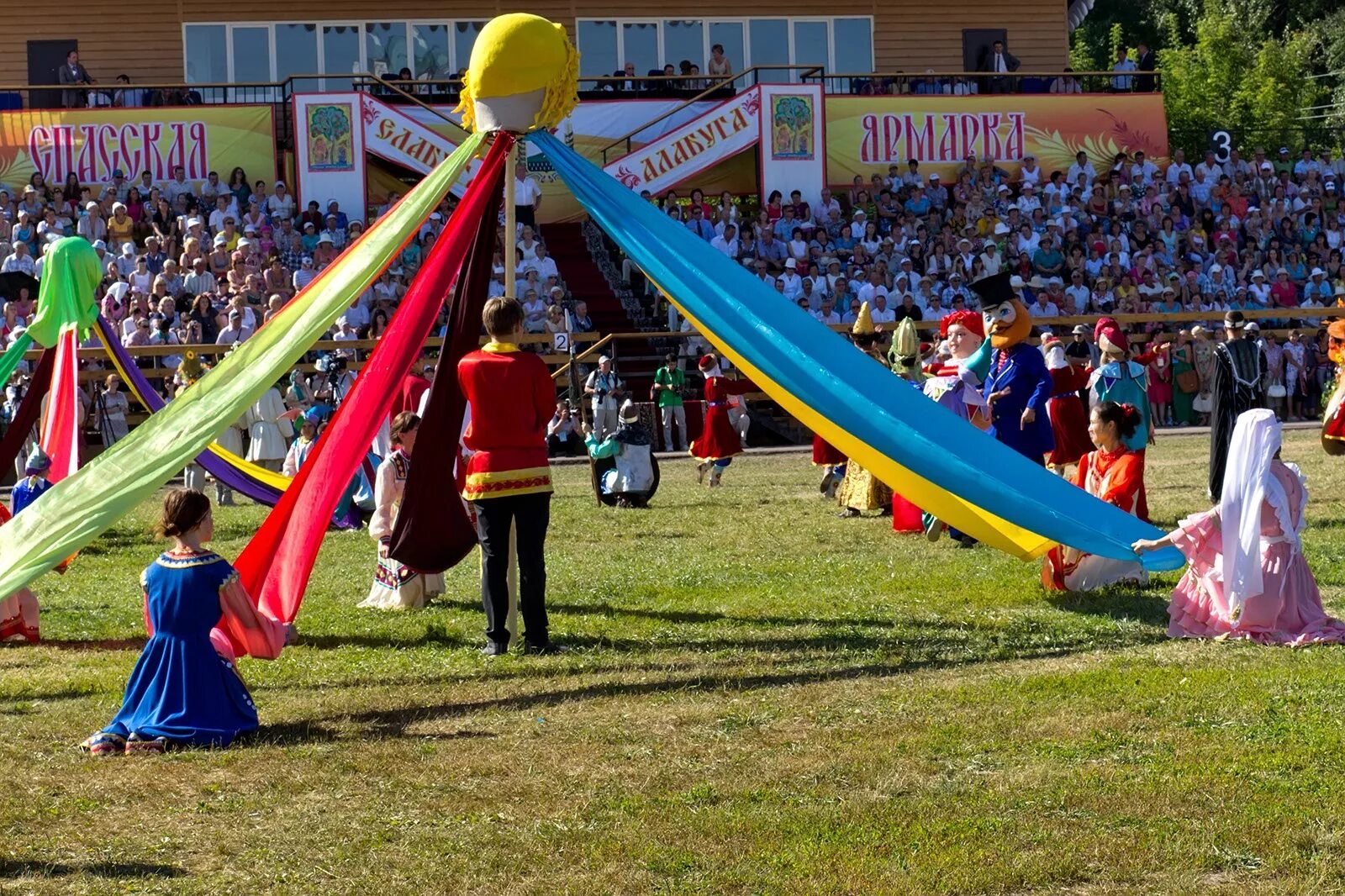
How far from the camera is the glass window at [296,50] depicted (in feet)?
101

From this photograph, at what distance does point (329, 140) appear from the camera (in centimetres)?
2659

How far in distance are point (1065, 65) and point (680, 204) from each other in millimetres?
9284

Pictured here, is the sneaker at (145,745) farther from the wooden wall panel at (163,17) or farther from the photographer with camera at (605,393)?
the wooden wall panel at (163,17)

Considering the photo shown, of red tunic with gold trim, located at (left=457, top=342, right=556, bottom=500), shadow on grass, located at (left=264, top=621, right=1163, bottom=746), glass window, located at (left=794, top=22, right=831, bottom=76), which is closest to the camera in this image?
shadow on grass, located at (left=264, top=621, right=1163, bottom=746)

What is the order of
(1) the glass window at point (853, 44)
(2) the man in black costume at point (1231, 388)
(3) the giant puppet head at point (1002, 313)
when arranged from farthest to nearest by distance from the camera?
(1) the glass window at point (853, 44) → (2) the man in black costume at point (1231, 388) → (3) the giant puppet head at point (1002, 313)

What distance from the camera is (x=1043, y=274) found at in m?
26.1

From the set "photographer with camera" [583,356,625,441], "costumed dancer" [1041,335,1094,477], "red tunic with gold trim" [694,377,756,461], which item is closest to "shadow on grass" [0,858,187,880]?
"costumed dancer" [1041,335,1094,477]

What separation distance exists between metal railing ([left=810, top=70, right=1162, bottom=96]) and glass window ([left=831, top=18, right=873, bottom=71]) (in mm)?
1450

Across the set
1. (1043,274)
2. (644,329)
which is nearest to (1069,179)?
(1043,274)

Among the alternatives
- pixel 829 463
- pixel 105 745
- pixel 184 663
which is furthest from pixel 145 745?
pixel 829 463

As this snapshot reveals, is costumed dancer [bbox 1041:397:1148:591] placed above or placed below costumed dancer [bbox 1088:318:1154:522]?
below

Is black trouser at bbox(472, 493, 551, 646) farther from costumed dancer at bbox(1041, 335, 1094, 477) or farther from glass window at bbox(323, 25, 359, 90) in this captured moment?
glass window at bbox(323, 25, 359, 90)

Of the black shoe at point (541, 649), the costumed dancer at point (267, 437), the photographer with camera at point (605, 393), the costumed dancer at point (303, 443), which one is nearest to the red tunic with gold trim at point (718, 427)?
the photographer with camera at point (605, 393)

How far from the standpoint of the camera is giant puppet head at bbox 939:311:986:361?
11914 mm
